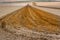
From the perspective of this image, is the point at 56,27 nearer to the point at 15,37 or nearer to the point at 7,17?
the point at 15,37

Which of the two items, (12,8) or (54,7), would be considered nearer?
(54,7)

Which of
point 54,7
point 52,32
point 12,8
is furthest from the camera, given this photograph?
point 12,8

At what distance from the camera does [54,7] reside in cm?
134

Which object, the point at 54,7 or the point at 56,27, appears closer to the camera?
the point at 56,27

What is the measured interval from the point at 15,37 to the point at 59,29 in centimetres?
46

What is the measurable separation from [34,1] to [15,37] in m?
0.49

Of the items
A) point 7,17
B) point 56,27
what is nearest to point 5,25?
point 7,17

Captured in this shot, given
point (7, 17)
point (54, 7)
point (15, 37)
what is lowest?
point (15, 37)

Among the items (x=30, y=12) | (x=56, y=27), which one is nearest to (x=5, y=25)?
(x=30, y=12)

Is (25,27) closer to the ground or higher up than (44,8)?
closer to the ground

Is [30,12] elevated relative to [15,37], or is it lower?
elevated

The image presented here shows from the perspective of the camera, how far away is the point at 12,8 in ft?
4.85

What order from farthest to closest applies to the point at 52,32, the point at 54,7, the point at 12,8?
the point at 12,8, the point at 54,7, the point at 52,32

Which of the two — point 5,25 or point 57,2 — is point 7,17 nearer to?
point 5,25
